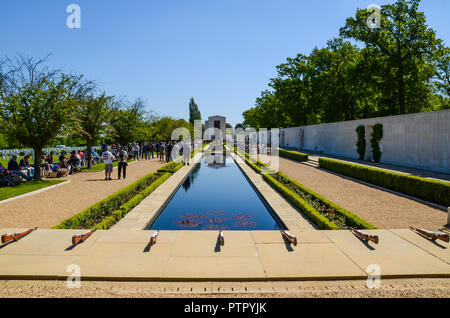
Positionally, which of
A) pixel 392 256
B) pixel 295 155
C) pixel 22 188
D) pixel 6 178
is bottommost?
pixel 392 256

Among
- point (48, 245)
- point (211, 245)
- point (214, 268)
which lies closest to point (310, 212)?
point (211, 245)

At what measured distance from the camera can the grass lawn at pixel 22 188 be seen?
1085cm

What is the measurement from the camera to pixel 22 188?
1202 cm

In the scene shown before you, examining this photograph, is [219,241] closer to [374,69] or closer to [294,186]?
[294,186]

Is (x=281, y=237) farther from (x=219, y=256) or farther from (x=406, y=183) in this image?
(x=406, y=183)

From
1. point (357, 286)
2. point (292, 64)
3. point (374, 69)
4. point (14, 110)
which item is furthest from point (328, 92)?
point (357, 286)

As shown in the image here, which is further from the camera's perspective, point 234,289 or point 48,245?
point 48,245

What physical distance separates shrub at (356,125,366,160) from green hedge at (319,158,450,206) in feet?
28.5

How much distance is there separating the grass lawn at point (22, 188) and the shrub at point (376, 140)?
20.7 m

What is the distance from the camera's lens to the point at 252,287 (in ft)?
14.3

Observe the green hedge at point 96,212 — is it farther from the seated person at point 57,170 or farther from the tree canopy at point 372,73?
the tree canopy at point 372,73

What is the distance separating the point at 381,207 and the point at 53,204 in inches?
420

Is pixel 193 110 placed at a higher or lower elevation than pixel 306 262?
higher

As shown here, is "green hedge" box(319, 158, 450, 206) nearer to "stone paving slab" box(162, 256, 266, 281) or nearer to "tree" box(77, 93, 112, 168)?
"stone paving slab" box(162, 256, 266, 281)
